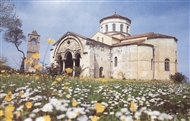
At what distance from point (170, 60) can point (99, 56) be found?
10.6 meters

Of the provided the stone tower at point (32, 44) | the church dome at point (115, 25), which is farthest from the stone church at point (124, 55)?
the stone tower at point (32, 44)

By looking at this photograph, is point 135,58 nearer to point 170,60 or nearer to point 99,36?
point 170,60

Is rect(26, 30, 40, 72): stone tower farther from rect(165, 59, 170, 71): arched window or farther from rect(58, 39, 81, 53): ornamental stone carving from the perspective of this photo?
rect(165, 59, 170, 71): arched window

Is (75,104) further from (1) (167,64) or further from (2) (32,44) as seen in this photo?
(2) (32,44)

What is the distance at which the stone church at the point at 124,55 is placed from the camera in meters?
22.7

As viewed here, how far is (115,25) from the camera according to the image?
1195 inches

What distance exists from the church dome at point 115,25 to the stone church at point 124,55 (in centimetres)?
349

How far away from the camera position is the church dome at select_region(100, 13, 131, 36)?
30.2m

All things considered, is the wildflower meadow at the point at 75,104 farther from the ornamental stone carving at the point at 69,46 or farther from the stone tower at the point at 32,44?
the stone tower at the point at 32,44

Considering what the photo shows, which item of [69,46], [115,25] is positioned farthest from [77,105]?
[115,25]

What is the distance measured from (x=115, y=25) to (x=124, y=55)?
8368mm

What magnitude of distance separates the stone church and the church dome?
11.4 feet

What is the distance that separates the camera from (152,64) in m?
24.1

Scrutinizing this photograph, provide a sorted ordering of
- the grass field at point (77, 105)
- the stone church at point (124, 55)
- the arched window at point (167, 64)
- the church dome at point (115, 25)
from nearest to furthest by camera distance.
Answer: the grass field at point (77, 105)
the stone church at point (124, 55)
the arched window at point (167, 64)
the church dome at point (115, 25)
